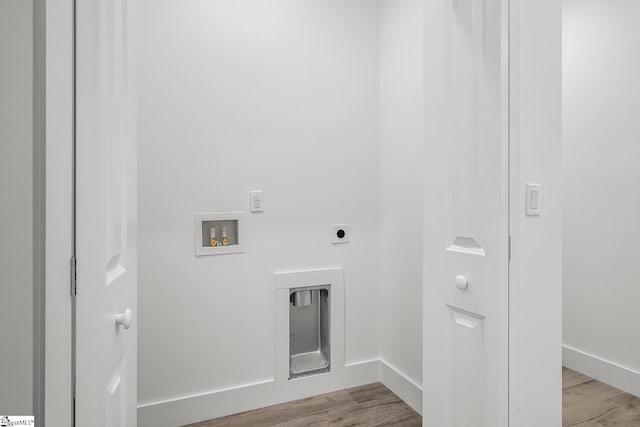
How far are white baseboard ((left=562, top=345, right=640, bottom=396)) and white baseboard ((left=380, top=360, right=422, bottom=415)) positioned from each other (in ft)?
3.12

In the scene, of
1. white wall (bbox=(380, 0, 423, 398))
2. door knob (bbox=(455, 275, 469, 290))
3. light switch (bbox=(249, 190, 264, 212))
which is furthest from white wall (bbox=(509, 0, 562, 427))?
light switch (bbox=(249, 190, 264, 212))

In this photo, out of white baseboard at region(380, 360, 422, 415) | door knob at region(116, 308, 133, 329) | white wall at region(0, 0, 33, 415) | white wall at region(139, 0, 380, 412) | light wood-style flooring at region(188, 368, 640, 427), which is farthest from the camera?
white baseboard at region(380, 360, 422, 415)

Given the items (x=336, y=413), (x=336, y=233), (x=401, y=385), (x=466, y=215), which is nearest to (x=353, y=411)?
(x=336, y=413)

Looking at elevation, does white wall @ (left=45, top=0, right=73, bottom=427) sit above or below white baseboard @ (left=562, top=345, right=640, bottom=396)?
above

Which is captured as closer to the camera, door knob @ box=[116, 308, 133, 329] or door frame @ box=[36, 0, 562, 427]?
door knob @ box=[116, 308, 133, 329]

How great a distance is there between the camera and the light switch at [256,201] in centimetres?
201

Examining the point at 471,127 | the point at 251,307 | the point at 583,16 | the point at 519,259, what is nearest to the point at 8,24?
the point at 471,127

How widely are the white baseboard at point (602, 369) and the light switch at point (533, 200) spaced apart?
0.46 meters

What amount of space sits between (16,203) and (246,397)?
5.72 feet

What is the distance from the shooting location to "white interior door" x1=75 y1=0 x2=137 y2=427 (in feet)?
2.22

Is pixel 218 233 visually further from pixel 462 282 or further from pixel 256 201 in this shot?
pixel 462 282

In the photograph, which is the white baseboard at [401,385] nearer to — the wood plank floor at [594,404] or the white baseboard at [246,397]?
the white baseboard at [246,397]

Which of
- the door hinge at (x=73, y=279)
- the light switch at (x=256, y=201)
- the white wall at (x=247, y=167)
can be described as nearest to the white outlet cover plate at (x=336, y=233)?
the white wall at (x=247, y=167)

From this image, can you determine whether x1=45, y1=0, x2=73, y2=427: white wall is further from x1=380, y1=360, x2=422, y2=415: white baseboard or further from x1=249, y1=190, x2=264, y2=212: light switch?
x1=380, y1=360, x2=422, y2=415: white baseboard
